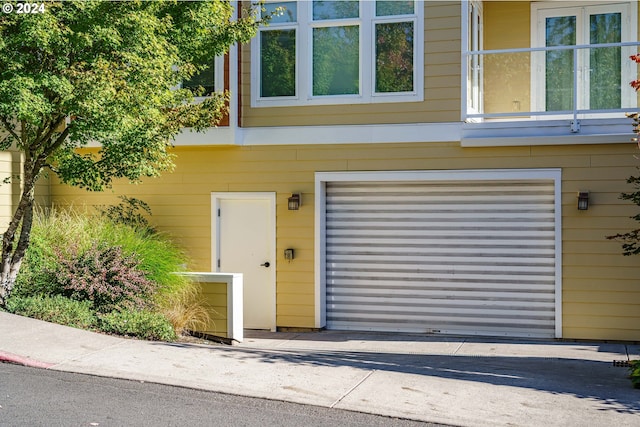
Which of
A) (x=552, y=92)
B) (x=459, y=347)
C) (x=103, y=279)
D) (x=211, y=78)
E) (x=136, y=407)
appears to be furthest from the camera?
(x=211, y=78)

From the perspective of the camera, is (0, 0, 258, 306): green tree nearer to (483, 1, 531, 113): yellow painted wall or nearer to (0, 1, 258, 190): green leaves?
(0, 1, 258, 190): green leaves

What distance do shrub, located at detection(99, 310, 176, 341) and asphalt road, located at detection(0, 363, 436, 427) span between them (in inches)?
93.6

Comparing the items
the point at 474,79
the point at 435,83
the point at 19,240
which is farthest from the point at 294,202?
the point at 19,240

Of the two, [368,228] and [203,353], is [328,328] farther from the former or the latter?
[203,353]

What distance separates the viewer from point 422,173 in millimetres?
13688

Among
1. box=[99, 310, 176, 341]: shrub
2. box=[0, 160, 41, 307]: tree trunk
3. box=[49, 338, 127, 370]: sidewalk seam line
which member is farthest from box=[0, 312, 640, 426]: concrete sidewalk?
box=[0, 160, 41, 307]: tree trunk

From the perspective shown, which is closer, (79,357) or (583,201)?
(79,357)

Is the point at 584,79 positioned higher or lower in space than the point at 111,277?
higher

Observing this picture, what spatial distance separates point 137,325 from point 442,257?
215 inches

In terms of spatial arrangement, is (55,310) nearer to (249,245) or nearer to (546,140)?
(249,245)

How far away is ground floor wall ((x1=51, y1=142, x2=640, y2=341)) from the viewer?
12750mm

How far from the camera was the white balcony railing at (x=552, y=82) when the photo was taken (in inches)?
501

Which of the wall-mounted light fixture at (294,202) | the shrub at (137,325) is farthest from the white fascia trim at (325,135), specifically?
the shrub at (137,325)

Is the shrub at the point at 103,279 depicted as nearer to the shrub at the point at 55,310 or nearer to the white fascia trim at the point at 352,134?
the shrub at the point at 55,310
